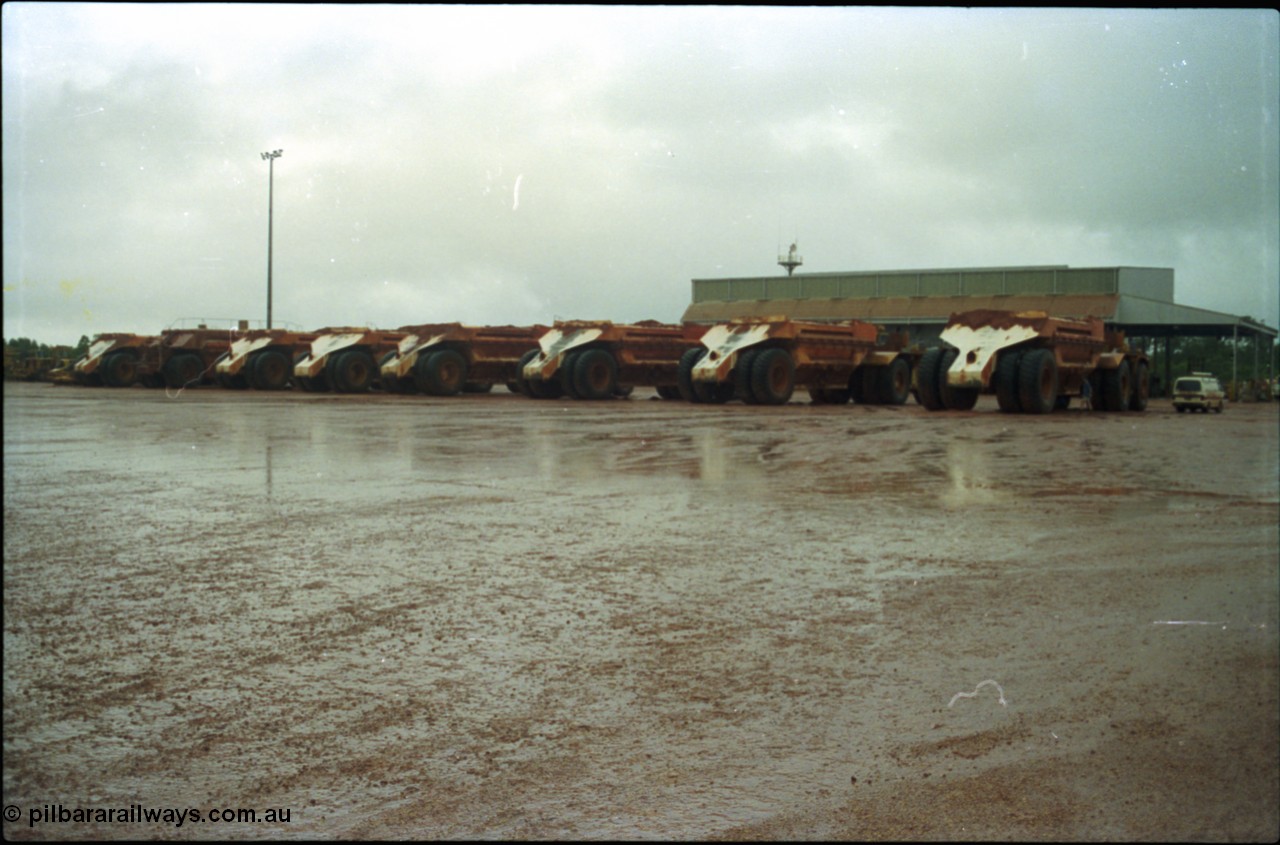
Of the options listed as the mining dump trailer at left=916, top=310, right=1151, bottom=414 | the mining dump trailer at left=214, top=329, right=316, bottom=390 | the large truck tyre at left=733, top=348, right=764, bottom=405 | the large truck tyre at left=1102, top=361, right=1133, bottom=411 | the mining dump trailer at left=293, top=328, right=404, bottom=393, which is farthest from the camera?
the mining dump trailer at left=214, top=329, right=316, bottom=390

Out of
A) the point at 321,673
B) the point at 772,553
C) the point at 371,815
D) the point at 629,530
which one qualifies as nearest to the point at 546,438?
the point at 629,530

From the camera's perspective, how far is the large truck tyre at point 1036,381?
21.9 metres

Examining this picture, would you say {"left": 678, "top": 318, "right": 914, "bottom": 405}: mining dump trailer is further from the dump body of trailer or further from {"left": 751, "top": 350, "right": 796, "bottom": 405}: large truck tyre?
the dump body of trailer

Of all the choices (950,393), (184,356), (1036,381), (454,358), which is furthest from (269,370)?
(1036,381)

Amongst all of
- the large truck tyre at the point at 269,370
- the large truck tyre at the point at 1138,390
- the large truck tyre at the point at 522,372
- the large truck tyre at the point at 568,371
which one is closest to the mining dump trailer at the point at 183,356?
the large truck tyre at the point at 269,370

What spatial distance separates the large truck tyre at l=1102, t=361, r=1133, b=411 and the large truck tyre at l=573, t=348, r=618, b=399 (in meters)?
11.0

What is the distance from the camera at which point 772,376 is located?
81.6 ft

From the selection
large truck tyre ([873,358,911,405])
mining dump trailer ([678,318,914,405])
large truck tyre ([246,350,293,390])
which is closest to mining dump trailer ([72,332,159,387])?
large truck tyre ([246,350,293,390])

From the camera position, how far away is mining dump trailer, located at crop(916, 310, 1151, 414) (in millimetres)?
22047

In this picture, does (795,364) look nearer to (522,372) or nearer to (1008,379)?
(1008,379)

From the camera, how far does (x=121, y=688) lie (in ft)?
13.7

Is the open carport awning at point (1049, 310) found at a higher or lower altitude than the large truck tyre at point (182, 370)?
higher

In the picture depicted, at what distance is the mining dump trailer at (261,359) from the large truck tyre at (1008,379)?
2068 centimetres

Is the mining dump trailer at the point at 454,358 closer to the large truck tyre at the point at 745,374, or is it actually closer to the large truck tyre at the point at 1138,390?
the large truck tyre at the point at 745,374
